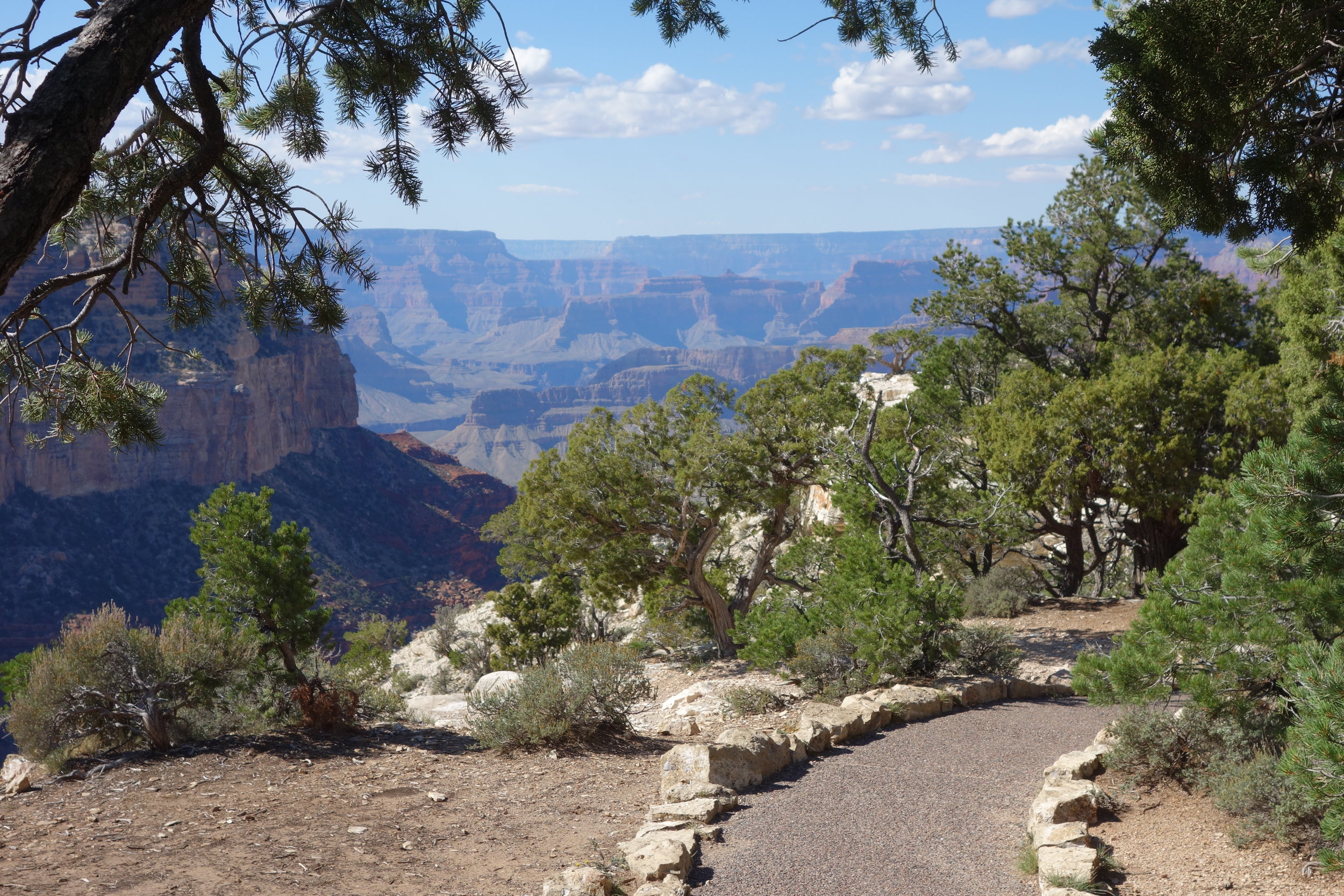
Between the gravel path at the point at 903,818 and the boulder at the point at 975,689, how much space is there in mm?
646

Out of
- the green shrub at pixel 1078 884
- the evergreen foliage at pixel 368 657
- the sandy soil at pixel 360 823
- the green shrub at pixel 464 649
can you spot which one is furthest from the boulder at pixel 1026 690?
the green shrub at pixel 464 649

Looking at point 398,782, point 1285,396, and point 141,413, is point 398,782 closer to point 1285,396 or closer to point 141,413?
point 141,413

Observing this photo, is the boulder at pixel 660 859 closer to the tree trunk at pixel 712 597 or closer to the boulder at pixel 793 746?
the boulder at pixel 793 746

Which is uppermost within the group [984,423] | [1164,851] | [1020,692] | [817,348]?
[817,348]

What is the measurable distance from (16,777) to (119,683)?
1.20 m

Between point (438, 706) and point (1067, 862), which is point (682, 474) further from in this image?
point (1067, 862)

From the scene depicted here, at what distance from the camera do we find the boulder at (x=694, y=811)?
6387 millimetres

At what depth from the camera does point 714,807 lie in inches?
256

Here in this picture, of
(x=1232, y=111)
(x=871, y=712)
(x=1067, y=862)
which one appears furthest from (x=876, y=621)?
(x=1232, y=111)

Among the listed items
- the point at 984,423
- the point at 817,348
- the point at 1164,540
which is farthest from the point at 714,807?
the point at 1164,540

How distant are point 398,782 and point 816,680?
4.82 meters

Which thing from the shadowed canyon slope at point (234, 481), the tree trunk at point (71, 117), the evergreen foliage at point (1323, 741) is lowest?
the shadowed canyon slope at point (234, 481)

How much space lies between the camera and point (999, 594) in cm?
Answer: 1598

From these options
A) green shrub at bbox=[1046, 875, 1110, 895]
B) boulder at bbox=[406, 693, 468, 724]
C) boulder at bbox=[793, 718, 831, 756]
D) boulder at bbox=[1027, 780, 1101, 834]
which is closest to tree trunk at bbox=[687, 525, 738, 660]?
boulder at bbox=[406, 693, 468, 724]
